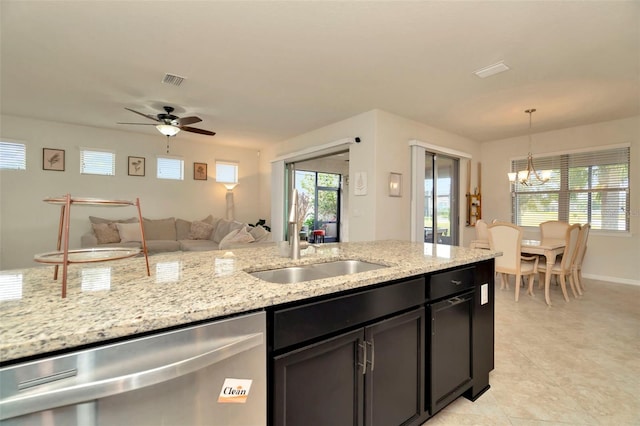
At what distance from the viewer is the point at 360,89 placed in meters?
3.54

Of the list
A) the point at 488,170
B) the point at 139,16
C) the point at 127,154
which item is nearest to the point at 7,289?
the point at 139,16

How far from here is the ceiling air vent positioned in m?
3.17

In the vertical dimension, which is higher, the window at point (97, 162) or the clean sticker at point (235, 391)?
the window at point (97, 162)

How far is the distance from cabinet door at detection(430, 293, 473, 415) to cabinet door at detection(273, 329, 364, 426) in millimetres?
550

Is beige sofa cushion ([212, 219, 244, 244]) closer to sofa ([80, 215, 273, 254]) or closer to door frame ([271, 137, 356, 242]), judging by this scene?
sofa ([80, 215, 273, 254])

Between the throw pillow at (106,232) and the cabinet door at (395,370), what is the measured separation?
17.2ft

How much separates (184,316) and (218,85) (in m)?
3.29

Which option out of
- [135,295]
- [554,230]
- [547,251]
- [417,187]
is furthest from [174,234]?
[554,230]

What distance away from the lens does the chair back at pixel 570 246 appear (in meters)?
3.59

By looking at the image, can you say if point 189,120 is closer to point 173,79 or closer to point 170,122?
point 170,122

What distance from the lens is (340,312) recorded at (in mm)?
1163

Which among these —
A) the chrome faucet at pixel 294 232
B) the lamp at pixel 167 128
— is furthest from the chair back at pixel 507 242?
the lamp at pixel 167 128

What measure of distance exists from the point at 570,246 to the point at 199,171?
6.52 m

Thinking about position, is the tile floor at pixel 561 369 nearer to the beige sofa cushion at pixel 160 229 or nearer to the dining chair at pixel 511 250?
the dining chair at pixel 511 250
